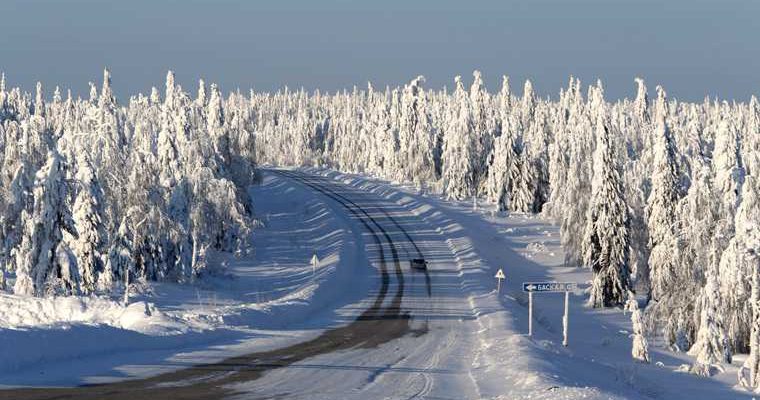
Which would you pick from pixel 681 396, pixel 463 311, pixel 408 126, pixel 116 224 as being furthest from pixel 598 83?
pixel 408 126

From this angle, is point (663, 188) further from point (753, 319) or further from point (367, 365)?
point (367, 365)

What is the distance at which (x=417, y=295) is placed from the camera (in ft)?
146

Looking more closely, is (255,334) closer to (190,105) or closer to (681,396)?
(681,396)

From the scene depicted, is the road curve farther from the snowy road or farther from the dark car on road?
the dark car on road

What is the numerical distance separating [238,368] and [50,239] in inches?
892

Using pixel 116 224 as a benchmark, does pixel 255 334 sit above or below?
below

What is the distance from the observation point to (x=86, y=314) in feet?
114

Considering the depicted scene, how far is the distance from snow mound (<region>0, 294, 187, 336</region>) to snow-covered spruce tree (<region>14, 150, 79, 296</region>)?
103 cm

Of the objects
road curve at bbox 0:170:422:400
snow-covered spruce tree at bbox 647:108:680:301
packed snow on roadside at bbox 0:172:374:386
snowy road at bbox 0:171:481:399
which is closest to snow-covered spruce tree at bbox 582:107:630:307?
snow-covered spruce tree at bbox 647:108:680:301

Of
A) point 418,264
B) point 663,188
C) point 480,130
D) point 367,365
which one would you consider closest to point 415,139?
point 480,130

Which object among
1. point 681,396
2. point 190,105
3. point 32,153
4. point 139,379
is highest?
point 190,105

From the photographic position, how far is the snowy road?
19.1m

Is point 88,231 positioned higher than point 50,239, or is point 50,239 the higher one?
point 88,231

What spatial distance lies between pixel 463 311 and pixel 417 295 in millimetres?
5382
